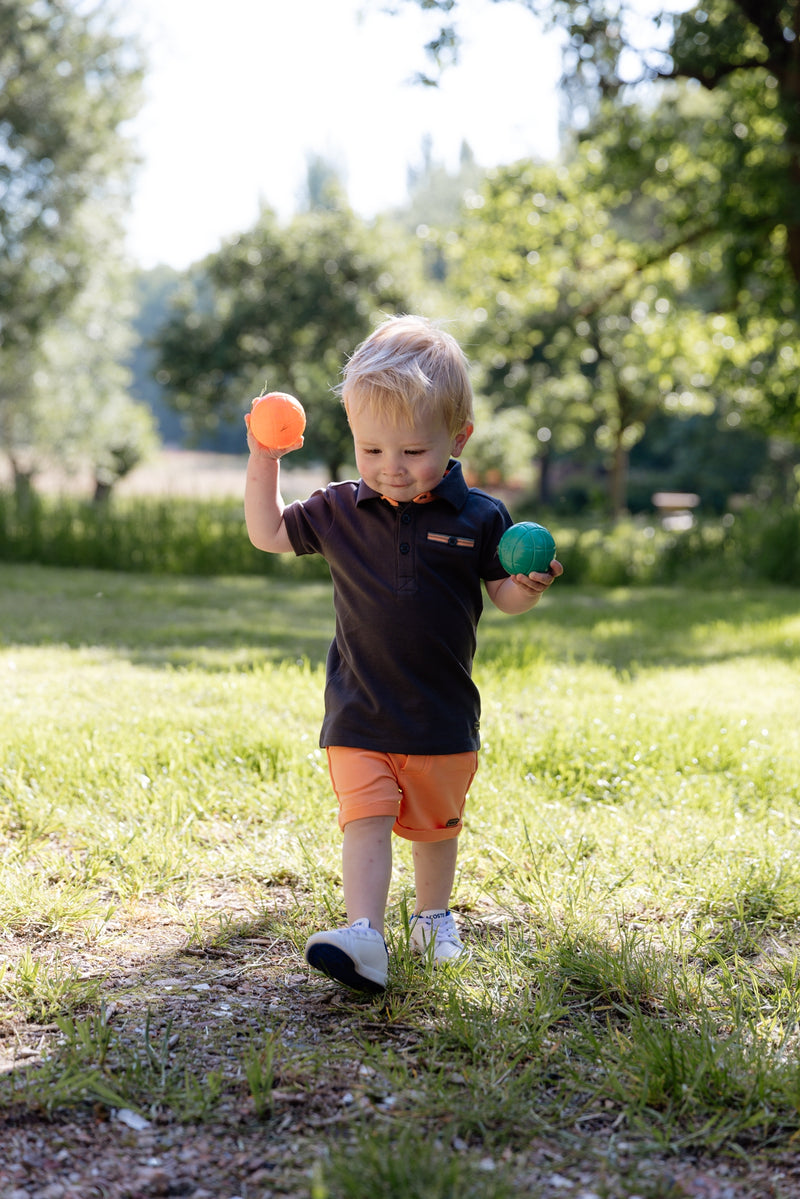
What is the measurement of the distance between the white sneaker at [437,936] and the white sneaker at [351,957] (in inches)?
8.2

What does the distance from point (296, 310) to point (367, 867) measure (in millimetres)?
16773

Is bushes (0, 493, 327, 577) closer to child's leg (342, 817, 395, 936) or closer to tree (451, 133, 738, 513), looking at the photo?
tree (451, 133, 738, 513)

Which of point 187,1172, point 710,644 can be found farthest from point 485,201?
point 187,1172

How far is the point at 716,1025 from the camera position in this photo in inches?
77.7

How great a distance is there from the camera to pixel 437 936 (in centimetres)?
235

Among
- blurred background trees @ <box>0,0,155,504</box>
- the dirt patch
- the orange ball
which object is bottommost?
the dirt patch

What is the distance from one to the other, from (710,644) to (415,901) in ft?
14.6

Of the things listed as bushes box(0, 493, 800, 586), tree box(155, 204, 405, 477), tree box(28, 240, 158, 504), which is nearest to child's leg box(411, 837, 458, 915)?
bushes box(0, 493, 800, 586)

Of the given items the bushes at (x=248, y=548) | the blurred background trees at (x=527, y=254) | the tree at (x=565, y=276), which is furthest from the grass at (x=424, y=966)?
the tree at (x=565, y=276)

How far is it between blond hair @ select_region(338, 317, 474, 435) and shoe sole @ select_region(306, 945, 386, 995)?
106cm

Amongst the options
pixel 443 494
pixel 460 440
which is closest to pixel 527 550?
pixel 443 494

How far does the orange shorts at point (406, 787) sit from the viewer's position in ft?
7.27

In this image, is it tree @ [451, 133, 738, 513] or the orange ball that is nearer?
the orange ball

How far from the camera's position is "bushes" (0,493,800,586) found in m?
10.8
